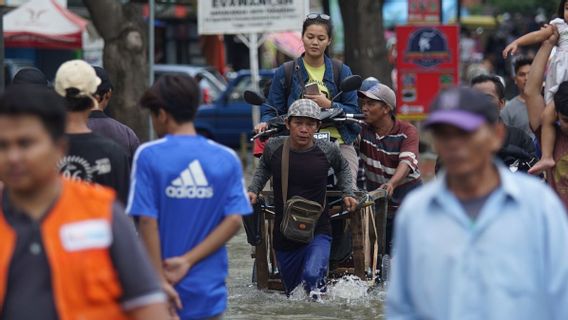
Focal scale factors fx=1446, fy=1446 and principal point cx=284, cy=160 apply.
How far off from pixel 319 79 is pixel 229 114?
17780mm

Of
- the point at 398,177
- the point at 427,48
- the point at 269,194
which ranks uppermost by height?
the point at 427,48

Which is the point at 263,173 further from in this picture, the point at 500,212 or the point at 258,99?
the point at 500,212

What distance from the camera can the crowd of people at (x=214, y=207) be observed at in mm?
4383

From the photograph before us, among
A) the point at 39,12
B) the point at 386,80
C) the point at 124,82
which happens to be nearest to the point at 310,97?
the point at 124,82

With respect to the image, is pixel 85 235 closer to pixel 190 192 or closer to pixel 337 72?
pixel 190 192

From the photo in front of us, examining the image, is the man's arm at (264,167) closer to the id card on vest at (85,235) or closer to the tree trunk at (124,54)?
the id card on vest at (85,235)

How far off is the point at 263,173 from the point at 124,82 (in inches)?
349

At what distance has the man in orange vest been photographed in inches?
171

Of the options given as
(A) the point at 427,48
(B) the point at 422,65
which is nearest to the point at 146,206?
(B) the point at 422,65

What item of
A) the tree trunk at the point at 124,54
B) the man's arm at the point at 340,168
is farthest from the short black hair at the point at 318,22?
the tree trunk at the point at 124,54

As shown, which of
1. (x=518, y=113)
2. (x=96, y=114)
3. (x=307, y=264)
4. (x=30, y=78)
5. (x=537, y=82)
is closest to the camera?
(x=96, y=114)

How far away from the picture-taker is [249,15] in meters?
22.2

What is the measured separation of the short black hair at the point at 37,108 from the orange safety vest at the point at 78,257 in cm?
24

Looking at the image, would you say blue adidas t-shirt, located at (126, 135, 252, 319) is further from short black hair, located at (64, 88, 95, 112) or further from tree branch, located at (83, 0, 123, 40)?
tree branch, located at (83, 0, 123, 40)
